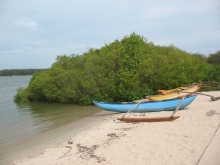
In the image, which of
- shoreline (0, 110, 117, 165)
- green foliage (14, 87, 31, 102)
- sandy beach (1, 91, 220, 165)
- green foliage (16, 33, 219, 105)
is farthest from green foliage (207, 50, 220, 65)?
shoreline (0, 110, 117, 165)

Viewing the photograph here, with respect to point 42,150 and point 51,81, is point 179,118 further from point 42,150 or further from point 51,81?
point 51,81

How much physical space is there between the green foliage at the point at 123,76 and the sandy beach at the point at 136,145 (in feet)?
A: 25.2

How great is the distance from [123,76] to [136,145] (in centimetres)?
1100

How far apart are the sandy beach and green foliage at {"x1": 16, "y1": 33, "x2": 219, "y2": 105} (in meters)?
7.67

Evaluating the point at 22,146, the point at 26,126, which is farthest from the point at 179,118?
the point at 26,126

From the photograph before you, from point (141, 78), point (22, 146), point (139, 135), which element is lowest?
point (22, 146)

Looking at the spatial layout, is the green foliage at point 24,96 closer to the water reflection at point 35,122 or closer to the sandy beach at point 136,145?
the water reflection at point 35,122

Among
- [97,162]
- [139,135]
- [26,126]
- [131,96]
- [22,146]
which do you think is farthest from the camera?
[131,96]

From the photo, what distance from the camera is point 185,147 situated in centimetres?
648

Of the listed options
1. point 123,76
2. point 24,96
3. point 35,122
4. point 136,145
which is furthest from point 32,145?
point 24,96

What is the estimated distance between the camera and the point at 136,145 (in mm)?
7090

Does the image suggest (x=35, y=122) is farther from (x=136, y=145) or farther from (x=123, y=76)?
(x=136, y=145)

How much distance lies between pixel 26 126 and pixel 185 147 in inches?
383

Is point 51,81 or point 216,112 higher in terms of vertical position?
point 51,81
